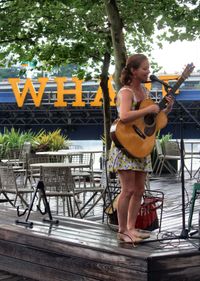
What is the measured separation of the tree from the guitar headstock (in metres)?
2.29

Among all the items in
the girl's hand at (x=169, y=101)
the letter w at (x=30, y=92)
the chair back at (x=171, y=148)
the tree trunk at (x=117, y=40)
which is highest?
the letter w at (x=30, y=92)

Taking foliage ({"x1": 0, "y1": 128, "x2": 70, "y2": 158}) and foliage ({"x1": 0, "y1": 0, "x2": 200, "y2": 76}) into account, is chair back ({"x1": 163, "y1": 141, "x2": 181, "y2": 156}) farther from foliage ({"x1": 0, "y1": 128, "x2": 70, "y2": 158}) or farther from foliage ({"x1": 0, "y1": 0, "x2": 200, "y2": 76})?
foliage ({"x1": 0, "y1": 0, "x2": 200, "y2": 76})

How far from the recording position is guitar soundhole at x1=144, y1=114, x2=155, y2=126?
4.65 metres

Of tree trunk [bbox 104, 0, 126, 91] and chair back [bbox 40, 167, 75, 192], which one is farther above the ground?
tree trunk [bbox 104, 0, 126, 91]

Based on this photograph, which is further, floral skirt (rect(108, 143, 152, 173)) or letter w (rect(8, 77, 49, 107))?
letter w (rect(8, 77, 49, 107))

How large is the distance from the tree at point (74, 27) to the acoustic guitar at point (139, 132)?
2.53 m

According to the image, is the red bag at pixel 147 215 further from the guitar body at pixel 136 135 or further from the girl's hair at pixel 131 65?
the girl's hair at pixel 131 65

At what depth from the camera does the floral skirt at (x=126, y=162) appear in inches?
181

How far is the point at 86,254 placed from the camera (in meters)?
4.63

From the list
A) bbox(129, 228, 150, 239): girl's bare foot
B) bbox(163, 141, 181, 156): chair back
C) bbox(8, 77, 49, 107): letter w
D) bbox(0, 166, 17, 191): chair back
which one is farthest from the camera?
bbox(8, 77, 49, 107): letter w

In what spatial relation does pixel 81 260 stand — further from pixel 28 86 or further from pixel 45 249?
pixel 28 86

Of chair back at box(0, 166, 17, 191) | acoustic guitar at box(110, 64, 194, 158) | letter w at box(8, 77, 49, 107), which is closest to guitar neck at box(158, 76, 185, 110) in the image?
acoustic guitar at box(110, 64, 194, 158)

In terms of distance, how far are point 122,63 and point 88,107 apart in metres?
19.4

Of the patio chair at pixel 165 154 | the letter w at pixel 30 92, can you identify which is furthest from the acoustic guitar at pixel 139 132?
the letter w at pixel 30 92
